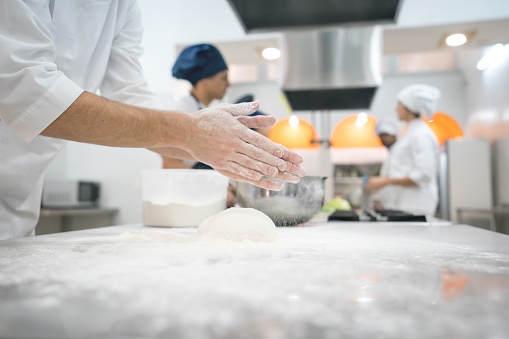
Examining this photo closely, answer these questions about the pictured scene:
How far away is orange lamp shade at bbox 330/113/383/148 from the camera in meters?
3.83

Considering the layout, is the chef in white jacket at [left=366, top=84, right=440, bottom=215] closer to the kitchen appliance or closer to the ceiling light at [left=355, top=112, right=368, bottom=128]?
the ceiling light at [left=355, top=112, right=368, bottom=128]

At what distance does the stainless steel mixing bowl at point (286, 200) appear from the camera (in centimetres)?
121

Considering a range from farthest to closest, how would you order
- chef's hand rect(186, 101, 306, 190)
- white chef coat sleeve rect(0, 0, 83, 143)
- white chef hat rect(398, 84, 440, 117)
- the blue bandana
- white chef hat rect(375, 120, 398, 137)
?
1. white chef hat rect(375, 120, 398, 137)
2. white chef hat rect(398, 84, 440, 117)
3. the blue bandana
4. chef's hand rect(186, 101, 306, 190)
5. white chef coat sleeve rect(0, 0, 83, 143)

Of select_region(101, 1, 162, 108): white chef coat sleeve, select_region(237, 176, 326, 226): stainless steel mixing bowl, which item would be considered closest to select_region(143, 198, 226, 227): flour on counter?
select_region(237, 176, 326, 226): stainless steel mixing bowl

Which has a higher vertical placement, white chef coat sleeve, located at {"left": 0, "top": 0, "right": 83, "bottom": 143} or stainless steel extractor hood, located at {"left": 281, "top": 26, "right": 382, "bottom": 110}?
stainless steel extractor hood, located at {"left": 281, "top": 26, "right": 382, "bottom": 110}

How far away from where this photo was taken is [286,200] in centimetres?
121

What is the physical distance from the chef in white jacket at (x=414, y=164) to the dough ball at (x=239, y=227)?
90.7 inches

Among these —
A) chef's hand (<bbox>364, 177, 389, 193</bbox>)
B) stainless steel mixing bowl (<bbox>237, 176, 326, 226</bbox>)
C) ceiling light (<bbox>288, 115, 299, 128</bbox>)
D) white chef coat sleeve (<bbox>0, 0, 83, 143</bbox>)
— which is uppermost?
ceiling light (<bbox>288, 115, 299, 128</bbox>)

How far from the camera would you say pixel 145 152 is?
3.57 m

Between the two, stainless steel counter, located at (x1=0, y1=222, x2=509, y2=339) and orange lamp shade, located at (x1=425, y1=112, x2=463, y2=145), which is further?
orange lamp shade, located at (x1=425, y1=112, x2=463, y2=145)

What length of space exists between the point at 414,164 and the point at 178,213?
238cm

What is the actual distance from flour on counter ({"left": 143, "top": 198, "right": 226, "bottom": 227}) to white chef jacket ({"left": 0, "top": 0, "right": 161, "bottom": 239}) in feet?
1.09

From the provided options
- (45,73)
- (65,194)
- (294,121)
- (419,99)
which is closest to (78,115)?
(45,73)

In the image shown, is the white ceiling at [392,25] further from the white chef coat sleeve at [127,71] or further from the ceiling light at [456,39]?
the white chef coat sleeve at [127,71]
